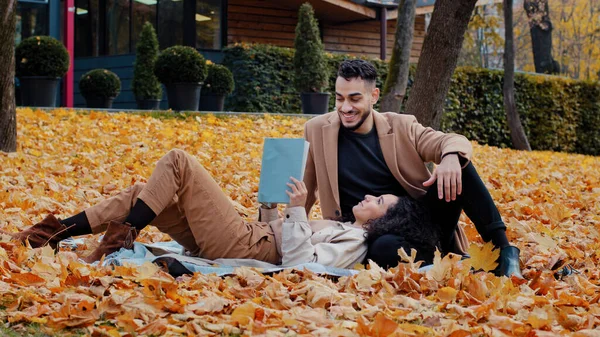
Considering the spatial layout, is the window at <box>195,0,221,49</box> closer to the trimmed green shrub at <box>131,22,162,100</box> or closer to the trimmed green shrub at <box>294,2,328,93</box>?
the trimmed green shrub at <box>131,22,162,100</box>

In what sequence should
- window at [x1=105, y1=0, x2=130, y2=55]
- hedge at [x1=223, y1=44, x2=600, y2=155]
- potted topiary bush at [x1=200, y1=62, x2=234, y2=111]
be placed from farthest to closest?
window at [x1=105, y1=0, x2=130, y2=55], hedge at [x1=223, y1=44, x2=600, y2=155], potted topiary bush at [x1=200, y1=62, x2=234, y2=111]

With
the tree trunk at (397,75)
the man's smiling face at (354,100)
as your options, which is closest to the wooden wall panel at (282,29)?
the tree trunk at (397,75)

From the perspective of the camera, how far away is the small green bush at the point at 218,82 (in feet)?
51.4

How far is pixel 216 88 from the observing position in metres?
15.6

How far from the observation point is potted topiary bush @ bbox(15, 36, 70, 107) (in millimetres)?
14234

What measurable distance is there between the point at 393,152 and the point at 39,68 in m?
10.5

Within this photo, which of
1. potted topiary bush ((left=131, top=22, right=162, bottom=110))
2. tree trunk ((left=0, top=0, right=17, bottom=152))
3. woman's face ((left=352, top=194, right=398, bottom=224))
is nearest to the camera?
woman's face ((left=352, top=194, right=398, bottom=224))

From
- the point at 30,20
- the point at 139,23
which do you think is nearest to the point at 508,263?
the point at 30,20

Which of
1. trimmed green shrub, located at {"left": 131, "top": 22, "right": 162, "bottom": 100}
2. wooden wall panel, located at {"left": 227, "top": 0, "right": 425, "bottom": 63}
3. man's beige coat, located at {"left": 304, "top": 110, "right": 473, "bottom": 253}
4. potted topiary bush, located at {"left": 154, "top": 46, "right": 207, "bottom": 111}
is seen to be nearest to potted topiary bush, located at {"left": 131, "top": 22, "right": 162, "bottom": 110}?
trimmed green shrub, located at {"left": 131, "top": 22, "right": 162, "bottom": 100}

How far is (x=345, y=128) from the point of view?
528cm

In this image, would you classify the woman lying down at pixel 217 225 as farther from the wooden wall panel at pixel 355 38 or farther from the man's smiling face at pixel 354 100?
the wooden wall panel at pixel 355 38

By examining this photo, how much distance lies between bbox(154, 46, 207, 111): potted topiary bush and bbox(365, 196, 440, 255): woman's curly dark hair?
10.2 metres

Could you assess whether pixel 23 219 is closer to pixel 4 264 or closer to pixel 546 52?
pixel 4 264

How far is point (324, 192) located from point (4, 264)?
192cm
